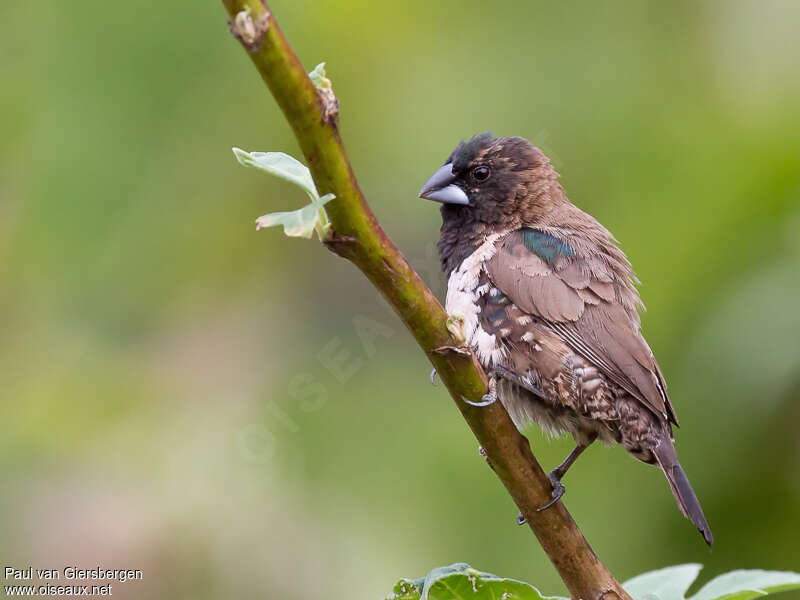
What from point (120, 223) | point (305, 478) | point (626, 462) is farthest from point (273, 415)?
point (626, 462)

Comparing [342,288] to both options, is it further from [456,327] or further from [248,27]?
[248,27]

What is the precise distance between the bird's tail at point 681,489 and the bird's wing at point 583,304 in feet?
0.37

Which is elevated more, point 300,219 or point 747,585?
point 300,219

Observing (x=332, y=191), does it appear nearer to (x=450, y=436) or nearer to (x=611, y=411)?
(x=611, y=411)

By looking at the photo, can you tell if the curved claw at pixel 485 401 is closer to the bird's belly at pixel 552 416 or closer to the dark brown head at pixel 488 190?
the bird's belly at pixel 552 416

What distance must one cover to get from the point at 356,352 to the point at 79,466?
1.10 m

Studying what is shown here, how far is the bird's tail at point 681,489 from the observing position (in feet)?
7.35

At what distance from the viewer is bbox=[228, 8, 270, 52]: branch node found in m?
1.21

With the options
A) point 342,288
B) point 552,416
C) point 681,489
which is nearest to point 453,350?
point 681,489

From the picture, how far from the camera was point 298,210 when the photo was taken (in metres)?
1.32

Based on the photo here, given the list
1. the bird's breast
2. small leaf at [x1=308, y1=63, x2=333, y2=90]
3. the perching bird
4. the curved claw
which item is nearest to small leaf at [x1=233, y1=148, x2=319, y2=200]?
small leaf at [x1=308, y1=63, x2=333, y2=90]

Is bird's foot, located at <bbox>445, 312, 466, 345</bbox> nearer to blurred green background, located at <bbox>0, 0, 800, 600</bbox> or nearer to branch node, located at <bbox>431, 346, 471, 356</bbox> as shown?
branch node, located at <bbox>431, 346, 471, 356</bbox>

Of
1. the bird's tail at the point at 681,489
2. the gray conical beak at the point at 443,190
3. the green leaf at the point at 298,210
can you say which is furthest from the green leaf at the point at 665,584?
the gray conical beak at the point at 443,190

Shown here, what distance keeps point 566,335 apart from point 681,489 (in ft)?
1.82
